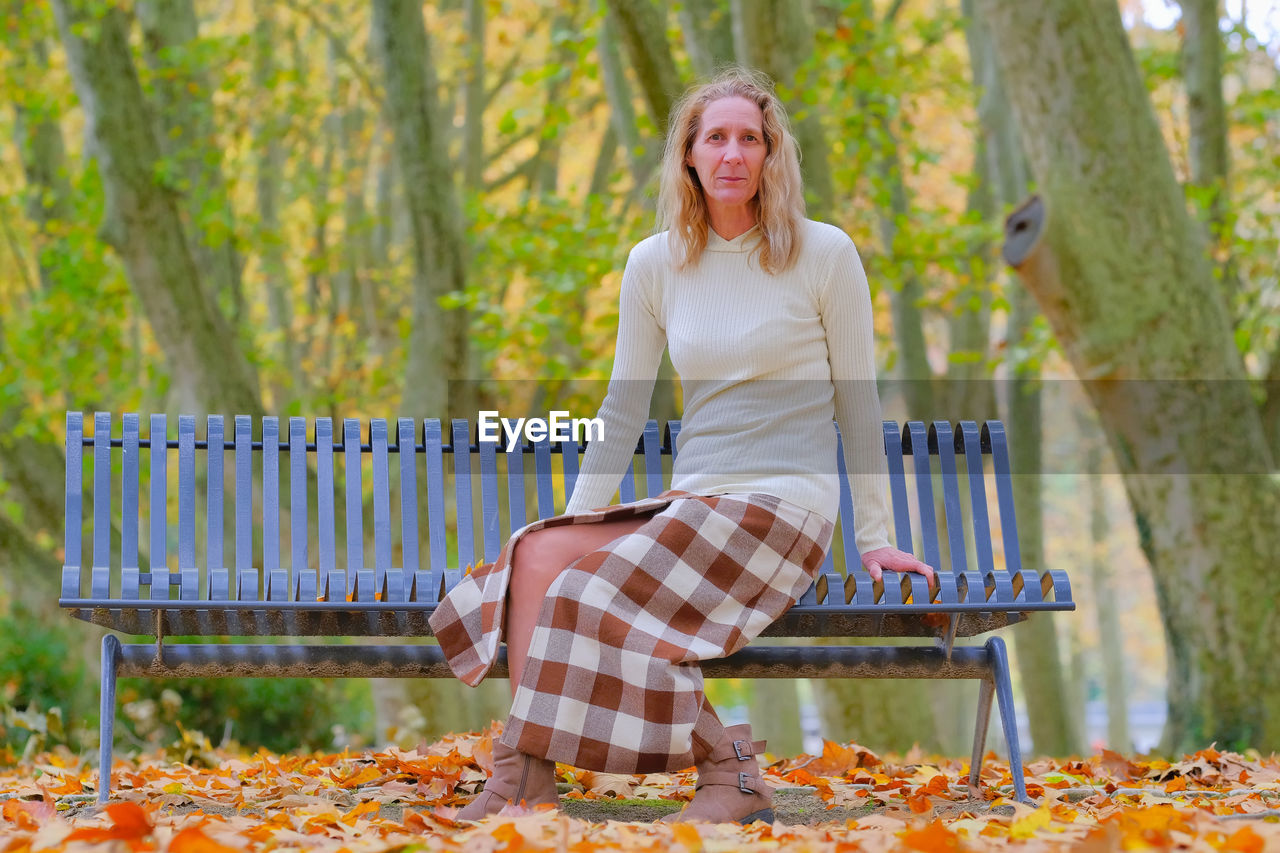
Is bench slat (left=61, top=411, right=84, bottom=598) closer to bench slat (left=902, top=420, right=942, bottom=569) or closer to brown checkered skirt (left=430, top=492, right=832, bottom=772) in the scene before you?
brown checkered skirt (left=430, top=492, right=832, bottom=772)

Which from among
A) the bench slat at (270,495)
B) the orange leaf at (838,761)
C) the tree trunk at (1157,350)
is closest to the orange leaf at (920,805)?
the orange leaf at (838,761)

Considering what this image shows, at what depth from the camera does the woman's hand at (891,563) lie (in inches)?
134

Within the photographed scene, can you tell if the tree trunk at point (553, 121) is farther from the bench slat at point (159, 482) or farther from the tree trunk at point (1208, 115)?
the bench slat at point (159, 482)

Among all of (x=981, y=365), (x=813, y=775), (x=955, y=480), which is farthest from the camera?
(x=981, y=365)

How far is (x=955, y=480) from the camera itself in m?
3.81

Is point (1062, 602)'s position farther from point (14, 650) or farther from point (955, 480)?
point (14, 650)

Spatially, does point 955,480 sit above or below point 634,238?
below

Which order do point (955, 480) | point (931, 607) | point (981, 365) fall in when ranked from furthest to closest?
point (981, 365) → point (955, 480) → point (931, 607)

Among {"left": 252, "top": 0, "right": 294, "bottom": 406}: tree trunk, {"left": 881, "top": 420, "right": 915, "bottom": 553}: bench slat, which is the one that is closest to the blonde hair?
{"left": 881, "top": 420, "right": 915, "bottom": 553}: bench slat

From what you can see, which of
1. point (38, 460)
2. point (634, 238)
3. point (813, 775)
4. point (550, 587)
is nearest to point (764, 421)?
point (550, 587)

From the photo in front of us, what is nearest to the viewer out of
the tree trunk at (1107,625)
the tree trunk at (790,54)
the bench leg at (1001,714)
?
the bench leg at (1001,714)

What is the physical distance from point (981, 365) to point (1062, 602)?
8278 millimetres

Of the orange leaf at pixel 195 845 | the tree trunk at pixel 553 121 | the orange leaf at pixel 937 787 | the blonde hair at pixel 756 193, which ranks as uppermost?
the tree trunk at pixel 553 121

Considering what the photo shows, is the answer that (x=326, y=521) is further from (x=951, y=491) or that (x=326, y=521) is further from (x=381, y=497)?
(x=951, y=491)
